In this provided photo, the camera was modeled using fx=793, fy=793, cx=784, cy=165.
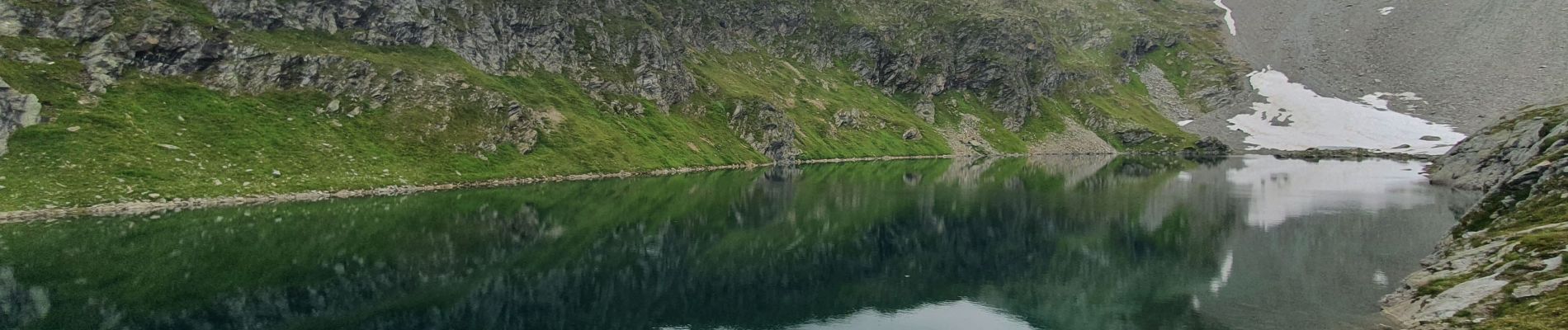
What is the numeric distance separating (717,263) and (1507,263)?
1720 inches

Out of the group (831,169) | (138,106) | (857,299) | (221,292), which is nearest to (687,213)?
(857,299)

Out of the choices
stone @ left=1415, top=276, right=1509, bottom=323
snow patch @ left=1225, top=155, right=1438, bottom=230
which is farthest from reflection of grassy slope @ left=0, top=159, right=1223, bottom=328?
snow patch @ left=1225, top=155, right=1438, bottom=230

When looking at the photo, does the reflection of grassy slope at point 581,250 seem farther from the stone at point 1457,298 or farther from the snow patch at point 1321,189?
the snow patch at point 1321,189

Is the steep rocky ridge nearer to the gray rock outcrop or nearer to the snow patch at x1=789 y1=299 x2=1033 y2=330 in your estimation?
the gray rock outcrop

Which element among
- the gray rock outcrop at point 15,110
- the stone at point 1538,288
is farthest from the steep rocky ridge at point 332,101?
the stone at point 1538,288

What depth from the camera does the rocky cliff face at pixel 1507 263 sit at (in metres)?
32.5

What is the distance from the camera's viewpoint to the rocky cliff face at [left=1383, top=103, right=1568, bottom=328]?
32500 millimetres

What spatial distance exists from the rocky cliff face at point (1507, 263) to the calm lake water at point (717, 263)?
2.80 m

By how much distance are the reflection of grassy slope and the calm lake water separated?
0.93ft

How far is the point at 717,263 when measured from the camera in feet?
184

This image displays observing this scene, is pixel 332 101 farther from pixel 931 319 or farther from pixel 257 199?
pixel 931 319

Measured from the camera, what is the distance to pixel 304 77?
117938mm

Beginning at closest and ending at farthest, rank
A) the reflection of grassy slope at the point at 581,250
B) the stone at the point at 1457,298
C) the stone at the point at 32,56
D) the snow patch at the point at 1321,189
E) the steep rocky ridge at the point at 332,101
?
the stone at the point at 1457,298 → the reflection of grassy slope at the point at 581,250 → the steep rocky ridge at the point at 332,101 → the snow patch at the point at 1321,189 → the stone at the point at 32,56

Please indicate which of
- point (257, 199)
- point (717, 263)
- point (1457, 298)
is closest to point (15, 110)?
point (257, 199)
